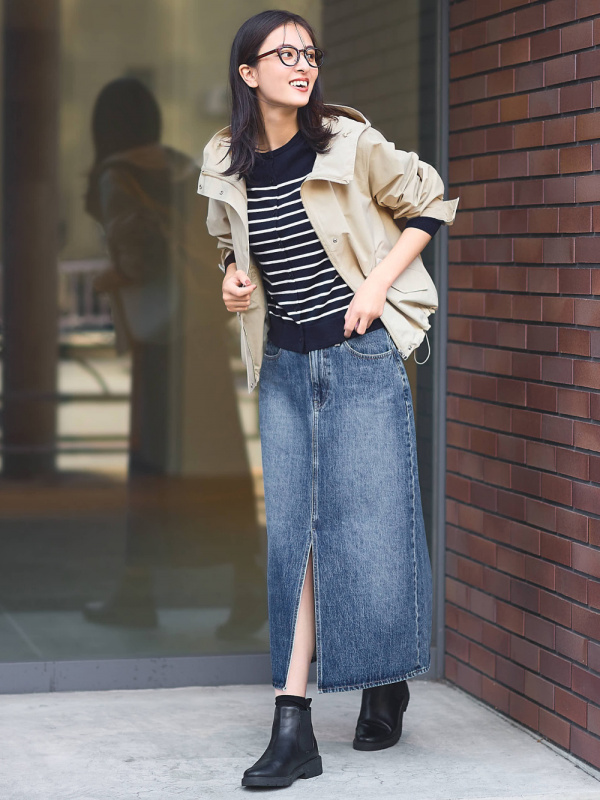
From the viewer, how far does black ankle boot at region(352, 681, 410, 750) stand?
11.4ft

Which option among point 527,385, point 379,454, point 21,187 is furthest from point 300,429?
point 21,187

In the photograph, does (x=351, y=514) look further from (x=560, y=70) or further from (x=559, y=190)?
(x=560, y=70)

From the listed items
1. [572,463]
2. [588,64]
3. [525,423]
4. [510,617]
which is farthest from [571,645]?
[588,64]

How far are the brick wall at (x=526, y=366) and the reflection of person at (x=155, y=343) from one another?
0.73 metres

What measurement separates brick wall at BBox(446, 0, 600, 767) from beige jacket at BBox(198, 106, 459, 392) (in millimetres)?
370

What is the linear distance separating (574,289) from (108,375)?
1.57m

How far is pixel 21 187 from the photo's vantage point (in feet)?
13.1

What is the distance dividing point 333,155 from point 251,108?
24 cm

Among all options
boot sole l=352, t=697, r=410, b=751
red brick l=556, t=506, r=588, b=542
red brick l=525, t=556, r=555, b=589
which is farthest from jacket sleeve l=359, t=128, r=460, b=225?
boot sole l=352, t=697, r=410, b=751

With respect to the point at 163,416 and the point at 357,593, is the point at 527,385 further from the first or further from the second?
the point at 163,416

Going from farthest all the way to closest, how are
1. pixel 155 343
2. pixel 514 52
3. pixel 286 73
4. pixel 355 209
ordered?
pixel 155 343
pixel 514 52
pixel 355 209
pixel 286 73

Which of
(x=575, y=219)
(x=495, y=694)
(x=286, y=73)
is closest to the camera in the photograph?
(x=286, y=73)

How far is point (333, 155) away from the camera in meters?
3.18

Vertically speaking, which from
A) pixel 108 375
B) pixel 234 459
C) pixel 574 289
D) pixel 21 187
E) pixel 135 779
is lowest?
pixel 135 779
